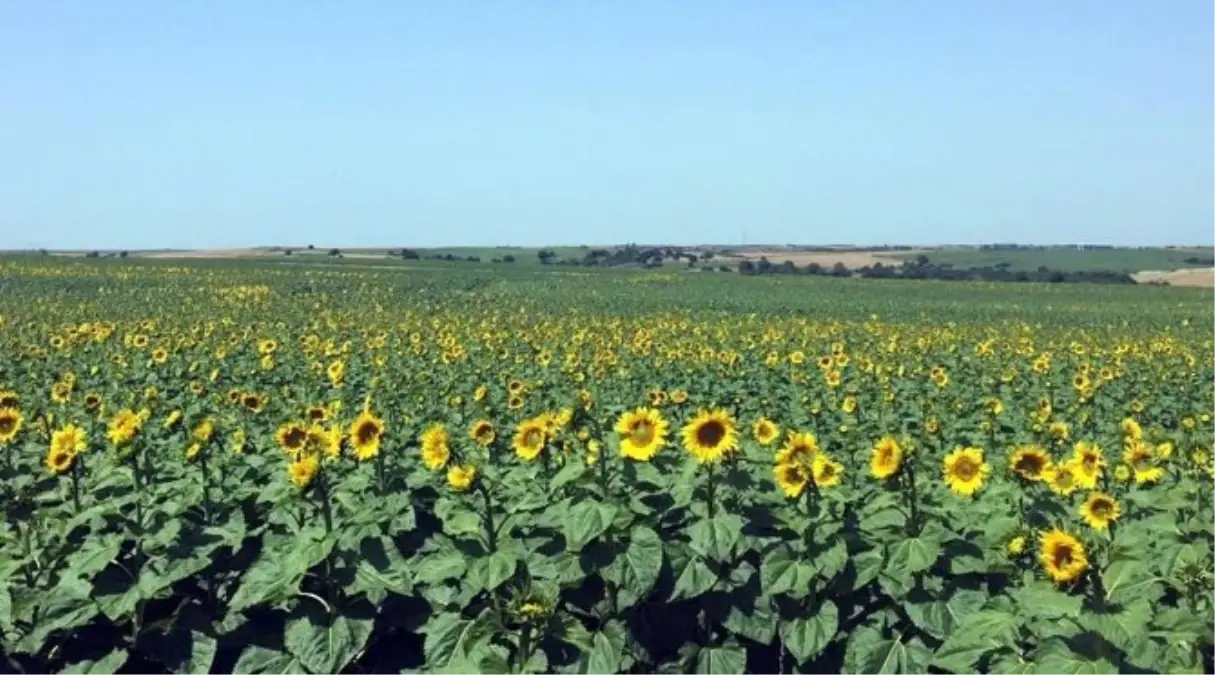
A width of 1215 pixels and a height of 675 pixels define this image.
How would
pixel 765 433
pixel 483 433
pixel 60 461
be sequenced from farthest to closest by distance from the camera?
pixel 765 433 → pixel 483 433 → pixel 60 461

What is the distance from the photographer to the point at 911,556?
4.70 m

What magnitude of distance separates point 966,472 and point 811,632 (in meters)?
1.18

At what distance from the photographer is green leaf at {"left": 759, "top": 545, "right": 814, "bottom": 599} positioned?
15.2 feet

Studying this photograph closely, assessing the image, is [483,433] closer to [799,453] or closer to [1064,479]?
[799,453]

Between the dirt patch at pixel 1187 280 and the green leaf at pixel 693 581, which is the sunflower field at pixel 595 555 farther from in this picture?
the dirt patch at pixel 1187 280

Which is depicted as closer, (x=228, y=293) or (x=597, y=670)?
(x=597, y=670)

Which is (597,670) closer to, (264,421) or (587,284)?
(264,421)

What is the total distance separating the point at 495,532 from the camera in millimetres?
4953

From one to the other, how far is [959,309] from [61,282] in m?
37.0

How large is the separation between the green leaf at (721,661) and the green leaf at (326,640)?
144 cm

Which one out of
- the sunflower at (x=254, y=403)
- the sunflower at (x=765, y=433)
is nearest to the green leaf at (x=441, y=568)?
the sunflower at (x=765, y=433)

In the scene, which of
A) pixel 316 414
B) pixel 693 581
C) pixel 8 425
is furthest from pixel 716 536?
pixel 8 425

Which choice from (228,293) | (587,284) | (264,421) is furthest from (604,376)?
(587,284)

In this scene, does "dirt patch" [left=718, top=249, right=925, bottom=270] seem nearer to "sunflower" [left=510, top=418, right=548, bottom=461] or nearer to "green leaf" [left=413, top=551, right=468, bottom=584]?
"sunflower" [left=510, top=418, right=548, bottom=461]
